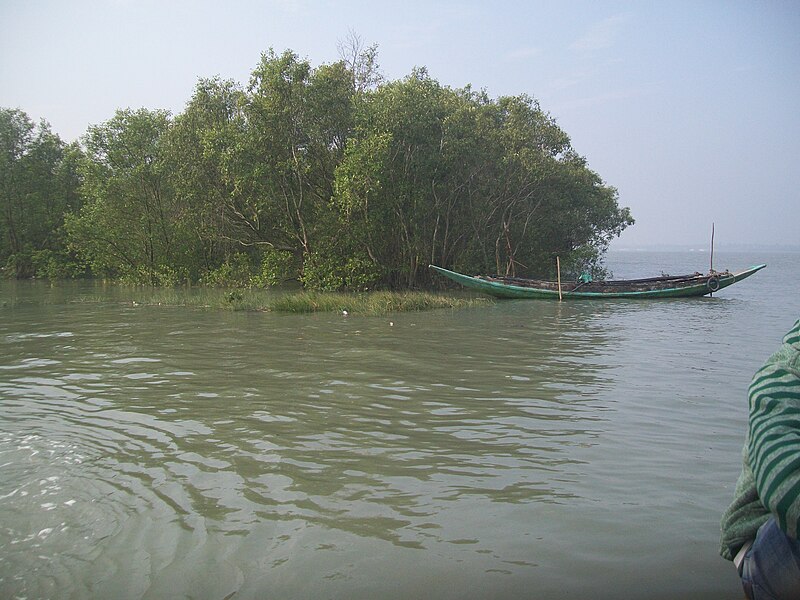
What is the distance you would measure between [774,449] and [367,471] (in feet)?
11.8

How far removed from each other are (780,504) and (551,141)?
29.0 metres

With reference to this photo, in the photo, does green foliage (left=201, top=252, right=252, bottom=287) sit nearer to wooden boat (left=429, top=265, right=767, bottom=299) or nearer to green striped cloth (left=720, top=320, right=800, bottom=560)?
wooden boat (left=429, top=265, right=767, bottom=299)

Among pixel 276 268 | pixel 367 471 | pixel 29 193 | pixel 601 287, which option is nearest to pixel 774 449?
pixel 367 471

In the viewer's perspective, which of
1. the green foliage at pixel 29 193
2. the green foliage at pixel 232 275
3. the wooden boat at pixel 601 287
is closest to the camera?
the wooden boat at pixel 601 287

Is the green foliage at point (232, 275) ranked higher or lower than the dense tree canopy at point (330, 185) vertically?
lower

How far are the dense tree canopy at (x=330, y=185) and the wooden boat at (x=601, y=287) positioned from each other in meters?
4.45

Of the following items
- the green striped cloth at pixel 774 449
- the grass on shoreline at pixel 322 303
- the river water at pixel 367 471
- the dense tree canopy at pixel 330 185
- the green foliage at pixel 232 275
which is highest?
the dense tree canopy at pixel 330 185

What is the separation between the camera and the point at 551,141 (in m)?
28.9

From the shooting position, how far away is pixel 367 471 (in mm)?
4895

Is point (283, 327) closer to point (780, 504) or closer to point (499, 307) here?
point (499, 307)

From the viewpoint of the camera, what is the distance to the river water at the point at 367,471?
10.8 feet

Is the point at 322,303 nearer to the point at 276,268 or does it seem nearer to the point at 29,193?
the point at 276,268

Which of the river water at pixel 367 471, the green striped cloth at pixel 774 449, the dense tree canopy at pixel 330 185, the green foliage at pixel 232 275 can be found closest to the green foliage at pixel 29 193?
the dense tree canopy at pixel 330 185

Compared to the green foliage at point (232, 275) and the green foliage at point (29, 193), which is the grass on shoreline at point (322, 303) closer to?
the green foliage at point (232, 275)
